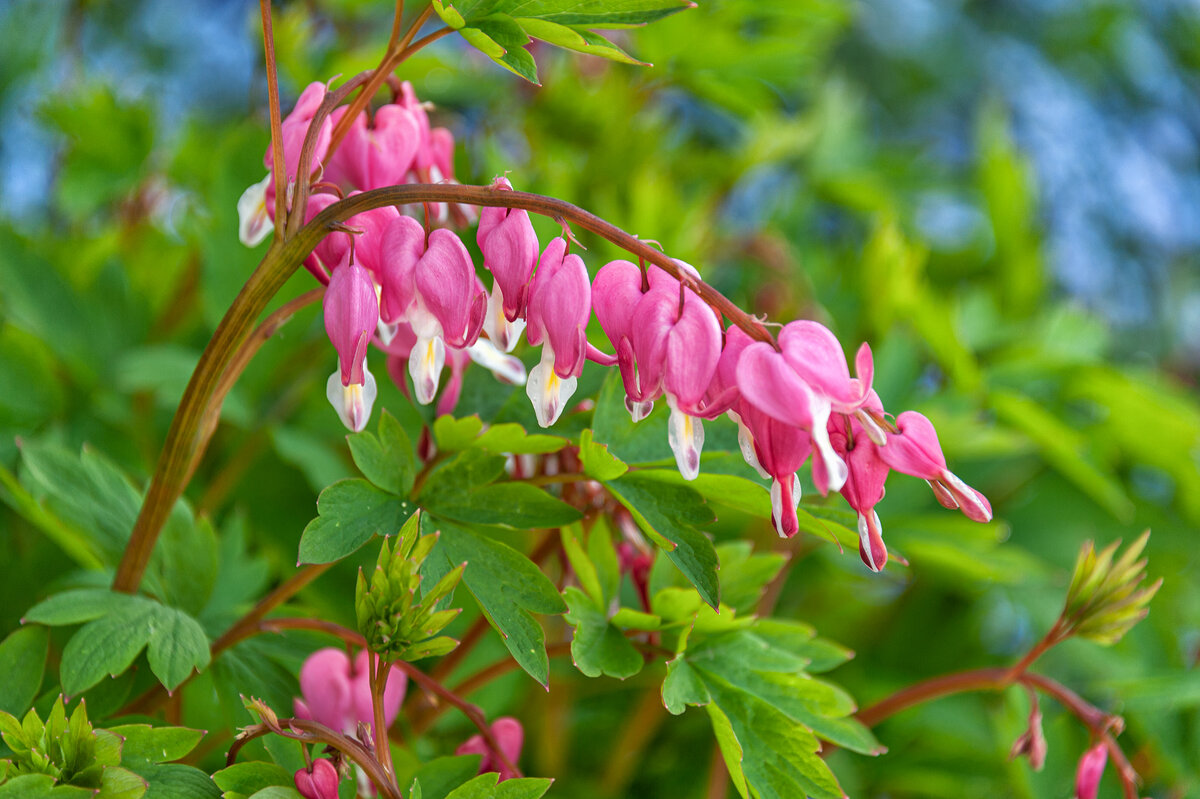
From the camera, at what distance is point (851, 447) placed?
0.47 metres

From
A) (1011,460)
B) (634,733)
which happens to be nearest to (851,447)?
(634,733)

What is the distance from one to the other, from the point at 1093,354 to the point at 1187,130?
5.97ft

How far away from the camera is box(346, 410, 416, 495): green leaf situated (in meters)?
0.55

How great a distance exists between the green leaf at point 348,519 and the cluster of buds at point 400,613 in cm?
3

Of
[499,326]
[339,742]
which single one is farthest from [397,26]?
[339,742]

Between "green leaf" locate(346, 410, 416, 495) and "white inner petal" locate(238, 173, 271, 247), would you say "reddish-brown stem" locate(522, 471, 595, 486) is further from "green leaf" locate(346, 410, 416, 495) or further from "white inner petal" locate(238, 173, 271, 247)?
"white inner petal" locate(238, 173, 271, 247)

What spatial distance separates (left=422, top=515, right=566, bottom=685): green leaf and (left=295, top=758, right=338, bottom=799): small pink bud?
11 cm

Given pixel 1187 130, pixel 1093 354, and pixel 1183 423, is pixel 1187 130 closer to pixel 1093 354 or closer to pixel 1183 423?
pixel 1093 354

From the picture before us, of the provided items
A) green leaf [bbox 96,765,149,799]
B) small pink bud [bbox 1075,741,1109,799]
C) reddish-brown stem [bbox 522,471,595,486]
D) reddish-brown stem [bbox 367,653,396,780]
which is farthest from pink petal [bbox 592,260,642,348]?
small pink bud [bbox 1075,741,1109,799]

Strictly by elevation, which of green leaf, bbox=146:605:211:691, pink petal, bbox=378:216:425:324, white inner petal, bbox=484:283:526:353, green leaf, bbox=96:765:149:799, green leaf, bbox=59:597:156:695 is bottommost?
green leaf, bbox=146:605:211:691

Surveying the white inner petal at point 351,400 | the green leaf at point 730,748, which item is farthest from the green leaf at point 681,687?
the white inner petal at point 351,400

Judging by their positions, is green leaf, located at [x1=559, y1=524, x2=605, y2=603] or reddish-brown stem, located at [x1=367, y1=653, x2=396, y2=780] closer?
reddish-brown stem, located at [x1=367, y1=653, x2=396, y2=780]

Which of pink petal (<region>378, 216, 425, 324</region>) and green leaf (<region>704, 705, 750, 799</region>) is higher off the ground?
pink petal (<region>378, 216, 425, 324</region>)

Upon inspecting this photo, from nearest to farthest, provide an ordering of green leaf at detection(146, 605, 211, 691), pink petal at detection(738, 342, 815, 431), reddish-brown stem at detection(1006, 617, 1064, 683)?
1. pink petal at detection(738, 342, 815, 431)
2. green leaf at detection(146, 605, 211, 691)
3. reddish-brown stem at detection(1006, 617, 1064, 683)
